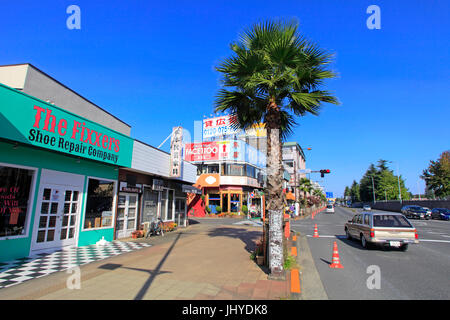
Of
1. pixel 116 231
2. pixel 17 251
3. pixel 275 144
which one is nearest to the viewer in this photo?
pixel 275 144

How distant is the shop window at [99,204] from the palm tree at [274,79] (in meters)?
6.46

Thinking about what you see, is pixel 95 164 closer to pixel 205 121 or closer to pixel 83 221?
pixel 83 221

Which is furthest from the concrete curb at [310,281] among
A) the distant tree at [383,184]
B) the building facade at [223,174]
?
the distant tree at [383,184]

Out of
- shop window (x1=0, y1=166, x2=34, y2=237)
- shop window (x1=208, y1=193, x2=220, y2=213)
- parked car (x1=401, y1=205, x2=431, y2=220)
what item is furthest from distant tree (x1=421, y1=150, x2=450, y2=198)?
shop window (x1=0, y1=166, x2=34, y2=237)

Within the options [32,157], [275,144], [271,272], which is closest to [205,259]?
[271,272]

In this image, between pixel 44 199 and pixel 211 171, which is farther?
pixel 211 171

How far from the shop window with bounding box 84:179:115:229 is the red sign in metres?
26.0

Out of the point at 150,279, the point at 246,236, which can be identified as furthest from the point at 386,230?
the point at 150,279

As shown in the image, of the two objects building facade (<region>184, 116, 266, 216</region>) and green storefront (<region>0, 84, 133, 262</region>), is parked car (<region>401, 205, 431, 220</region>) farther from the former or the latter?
green storefront (<region>0, 84, 133, 262</region>)

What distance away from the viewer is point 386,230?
9.79 meters

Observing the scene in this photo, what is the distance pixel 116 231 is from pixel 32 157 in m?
5.38

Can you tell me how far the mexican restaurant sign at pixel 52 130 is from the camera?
6539 millimetres

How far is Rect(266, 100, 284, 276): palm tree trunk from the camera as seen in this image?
628cm

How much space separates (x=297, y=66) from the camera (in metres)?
7.55
